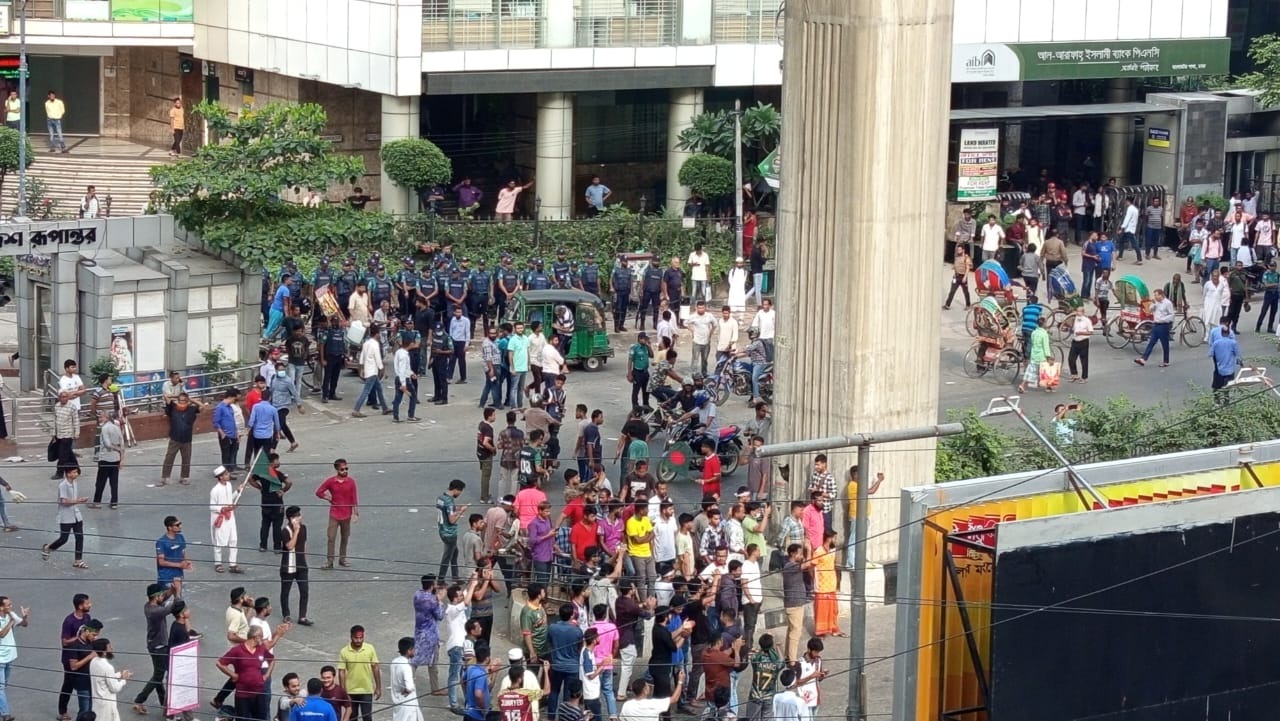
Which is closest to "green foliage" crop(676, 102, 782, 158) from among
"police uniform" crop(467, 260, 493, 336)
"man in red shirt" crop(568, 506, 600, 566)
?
"police uniform" crop(467, 260, 493, 336)

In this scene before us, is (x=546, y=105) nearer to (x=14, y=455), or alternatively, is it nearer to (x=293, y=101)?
(x=293, y=101)

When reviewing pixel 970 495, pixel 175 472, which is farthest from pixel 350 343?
pixel 970 495

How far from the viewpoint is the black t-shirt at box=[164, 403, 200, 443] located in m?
25.8

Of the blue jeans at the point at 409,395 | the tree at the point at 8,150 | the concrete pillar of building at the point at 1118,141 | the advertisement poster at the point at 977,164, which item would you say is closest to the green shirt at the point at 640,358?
the blue jeans at the point at 409,395

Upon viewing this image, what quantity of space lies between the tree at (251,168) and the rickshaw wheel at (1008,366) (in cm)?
A: 1044

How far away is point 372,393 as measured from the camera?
29891 mm

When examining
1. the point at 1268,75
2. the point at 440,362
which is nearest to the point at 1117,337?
the point at 440,362

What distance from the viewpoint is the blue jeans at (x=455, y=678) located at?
19.7 metres

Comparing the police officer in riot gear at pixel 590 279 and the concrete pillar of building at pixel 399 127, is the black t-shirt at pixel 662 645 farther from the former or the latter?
the concrete pillar of building at pixel 399 127

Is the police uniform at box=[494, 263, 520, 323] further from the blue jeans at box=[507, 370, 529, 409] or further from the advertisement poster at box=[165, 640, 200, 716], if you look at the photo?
the advertisement poster at box=[165, 640, 200, 716]

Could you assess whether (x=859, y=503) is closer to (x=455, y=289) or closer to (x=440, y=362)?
(x=440, y=362)

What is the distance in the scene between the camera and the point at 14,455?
27484 mm

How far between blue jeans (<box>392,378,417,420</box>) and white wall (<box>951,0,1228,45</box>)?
17.2 metres

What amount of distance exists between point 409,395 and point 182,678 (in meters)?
10.9
